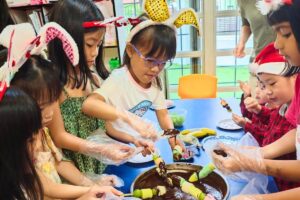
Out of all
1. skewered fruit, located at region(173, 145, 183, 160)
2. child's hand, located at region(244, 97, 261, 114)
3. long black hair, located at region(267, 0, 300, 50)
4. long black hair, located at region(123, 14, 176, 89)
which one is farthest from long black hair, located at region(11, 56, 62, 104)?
child's hand, located at region(244, 97, 261, 114)

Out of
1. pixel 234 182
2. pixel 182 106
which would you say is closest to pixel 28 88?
pixel 234 182

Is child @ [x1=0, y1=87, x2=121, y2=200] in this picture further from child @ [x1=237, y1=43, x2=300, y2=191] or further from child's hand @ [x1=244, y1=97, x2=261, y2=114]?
child's hand @ [x1=244, y1=97, x2=261, y2=114]

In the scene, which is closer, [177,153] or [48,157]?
[48,157]

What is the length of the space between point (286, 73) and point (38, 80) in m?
0.92

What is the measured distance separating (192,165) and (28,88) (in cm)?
70

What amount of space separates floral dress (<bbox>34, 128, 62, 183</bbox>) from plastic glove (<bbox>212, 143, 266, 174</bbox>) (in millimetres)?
614

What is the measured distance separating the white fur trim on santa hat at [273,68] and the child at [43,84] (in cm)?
75

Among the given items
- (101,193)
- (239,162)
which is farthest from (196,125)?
(101,193)

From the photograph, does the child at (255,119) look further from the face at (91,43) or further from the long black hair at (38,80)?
the long black hair at (38,80)

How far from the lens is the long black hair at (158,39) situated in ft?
4.66

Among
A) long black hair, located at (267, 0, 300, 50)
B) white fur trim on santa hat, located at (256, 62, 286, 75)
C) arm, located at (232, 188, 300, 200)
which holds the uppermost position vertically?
long black hair, located at (267, 0, 300, 50)

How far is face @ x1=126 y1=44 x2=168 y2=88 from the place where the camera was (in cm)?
146

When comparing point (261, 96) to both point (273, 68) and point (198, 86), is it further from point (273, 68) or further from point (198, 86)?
point (198, 86)

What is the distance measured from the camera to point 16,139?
0.79m
